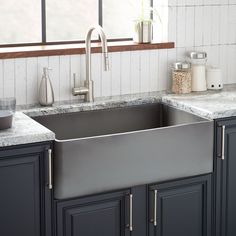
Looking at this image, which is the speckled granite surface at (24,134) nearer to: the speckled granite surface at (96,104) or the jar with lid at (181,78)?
the speckled granite surface at (96,104)

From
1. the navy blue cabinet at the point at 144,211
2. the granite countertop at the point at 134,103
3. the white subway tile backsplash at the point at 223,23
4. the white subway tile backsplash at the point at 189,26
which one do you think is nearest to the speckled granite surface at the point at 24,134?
the granite countertop at the point at 134,103

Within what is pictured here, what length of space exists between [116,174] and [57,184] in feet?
1.03

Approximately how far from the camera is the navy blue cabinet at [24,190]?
3102 mm

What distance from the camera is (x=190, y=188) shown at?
361cm

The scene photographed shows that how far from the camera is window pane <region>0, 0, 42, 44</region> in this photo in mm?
8273

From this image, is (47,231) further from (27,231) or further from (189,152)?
(189,152)

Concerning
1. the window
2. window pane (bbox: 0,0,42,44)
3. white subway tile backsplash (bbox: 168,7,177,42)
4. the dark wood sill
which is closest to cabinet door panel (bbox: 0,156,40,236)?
the dark wood sill

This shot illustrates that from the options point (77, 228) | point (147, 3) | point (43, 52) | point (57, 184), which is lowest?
point (77, 228)

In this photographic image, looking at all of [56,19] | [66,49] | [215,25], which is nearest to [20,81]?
[66,49]

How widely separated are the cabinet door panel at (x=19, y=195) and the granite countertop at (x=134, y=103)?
0.13m

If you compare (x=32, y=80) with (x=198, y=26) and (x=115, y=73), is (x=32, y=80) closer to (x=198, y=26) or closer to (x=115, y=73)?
(x=115, y=73)

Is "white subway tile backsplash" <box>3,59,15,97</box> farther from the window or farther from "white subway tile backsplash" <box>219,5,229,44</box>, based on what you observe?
the window

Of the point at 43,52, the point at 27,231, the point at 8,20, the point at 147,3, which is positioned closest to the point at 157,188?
the point at 27,231

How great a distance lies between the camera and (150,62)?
4125 mm
